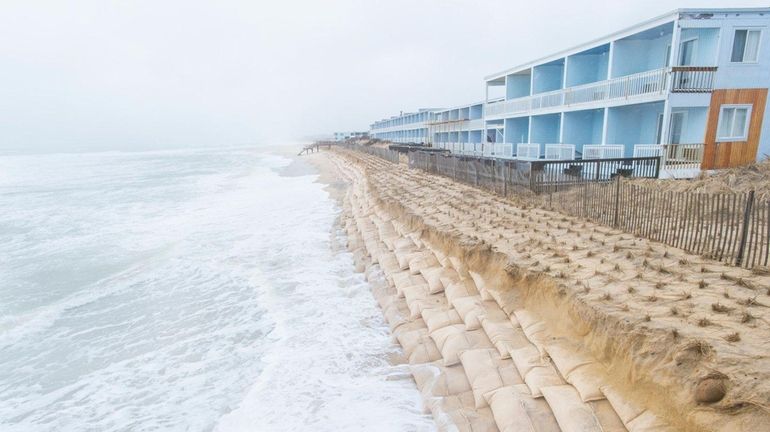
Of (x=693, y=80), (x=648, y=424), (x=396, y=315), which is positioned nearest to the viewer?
(x=648, y=424)

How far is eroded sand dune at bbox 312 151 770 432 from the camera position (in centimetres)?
287

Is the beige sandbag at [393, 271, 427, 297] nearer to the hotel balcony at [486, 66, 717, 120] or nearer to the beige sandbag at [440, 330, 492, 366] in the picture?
the beige sandbag at [440, 330, 492, 366]

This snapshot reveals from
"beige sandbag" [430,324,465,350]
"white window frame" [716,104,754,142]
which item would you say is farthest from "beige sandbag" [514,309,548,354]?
"white window frame" [716,104,754,142]

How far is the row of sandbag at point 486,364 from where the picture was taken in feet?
11.1

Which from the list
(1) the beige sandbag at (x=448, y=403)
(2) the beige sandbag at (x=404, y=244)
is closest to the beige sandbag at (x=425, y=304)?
(1) the beige sandbag at (x=448, y=403)

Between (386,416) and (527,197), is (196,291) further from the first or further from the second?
(527,197)

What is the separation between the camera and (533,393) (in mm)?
3840

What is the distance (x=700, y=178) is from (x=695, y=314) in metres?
10.2

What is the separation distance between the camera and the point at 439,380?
15.9 feet

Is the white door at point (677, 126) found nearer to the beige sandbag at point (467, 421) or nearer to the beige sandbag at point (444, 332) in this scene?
the beige sandbag at point (444, 332)

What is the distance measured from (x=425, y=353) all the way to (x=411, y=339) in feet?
1.36

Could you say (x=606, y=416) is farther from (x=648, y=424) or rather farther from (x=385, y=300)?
(x=385, y=300)

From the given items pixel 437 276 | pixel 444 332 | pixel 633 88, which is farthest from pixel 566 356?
pixel 633 88

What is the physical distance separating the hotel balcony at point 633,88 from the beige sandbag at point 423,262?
10.8 meters
